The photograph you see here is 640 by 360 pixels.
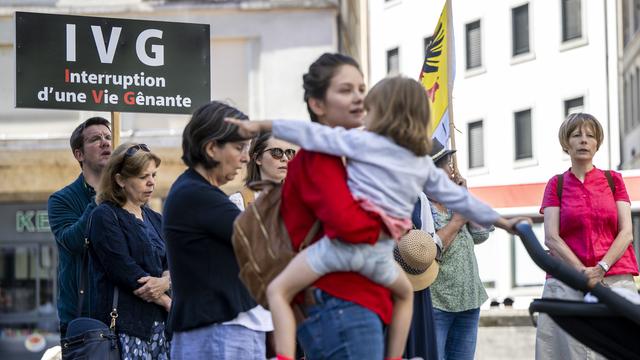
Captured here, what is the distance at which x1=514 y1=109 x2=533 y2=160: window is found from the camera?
170 feet

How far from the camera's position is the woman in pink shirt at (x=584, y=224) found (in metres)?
9.04

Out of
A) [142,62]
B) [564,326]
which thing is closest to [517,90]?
[142,62]

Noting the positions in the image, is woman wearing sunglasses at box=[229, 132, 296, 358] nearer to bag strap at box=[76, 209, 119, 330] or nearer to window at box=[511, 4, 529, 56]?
bag strap at box=[76, 209, 119, 330]

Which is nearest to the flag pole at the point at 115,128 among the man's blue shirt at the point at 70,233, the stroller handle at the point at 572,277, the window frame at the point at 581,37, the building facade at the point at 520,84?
the man's blue shirt at the point at 70,233

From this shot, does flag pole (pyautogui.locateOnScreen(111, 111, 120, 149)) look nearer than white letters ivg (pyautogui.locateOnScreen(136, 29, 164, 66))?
Yes

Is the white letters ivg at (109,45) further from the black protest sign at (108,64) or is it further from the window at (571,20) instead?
the window at (571,20)

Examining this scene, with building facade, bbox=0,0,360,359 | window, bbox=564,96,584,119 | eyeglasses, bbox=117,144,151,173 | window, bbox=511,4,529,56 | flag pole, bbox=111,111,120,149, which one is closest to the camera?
eyeglasses, bbox=117,144,151,173

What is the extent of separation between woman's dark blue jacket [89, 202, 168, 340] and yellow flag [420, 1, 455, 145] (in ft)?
14.4

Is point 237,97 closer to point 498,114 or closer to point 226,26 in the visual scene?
point 226,26

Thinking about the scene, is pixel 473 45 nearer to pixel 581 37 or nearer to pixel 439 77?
pixel 581 37

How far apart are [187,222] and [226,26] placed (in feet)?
76.0

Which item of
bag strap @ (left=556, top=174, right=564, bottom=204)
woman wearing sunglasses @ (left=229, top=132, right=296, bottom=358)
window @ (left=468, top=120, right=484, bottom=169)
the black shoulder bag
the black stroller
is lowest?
the black shoulder bag

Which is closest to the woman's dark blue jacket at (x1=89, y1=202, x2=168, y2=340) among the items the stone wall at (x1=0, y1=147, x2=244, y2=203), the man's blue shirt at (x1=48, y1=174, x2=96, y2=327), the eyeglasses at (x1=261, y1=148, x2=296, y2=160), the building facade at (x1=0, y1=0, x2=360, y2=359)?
the man's blue shirt at (x1=48, y1=174, x2=96, y2=327)

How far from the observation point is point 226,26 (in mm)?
28656
